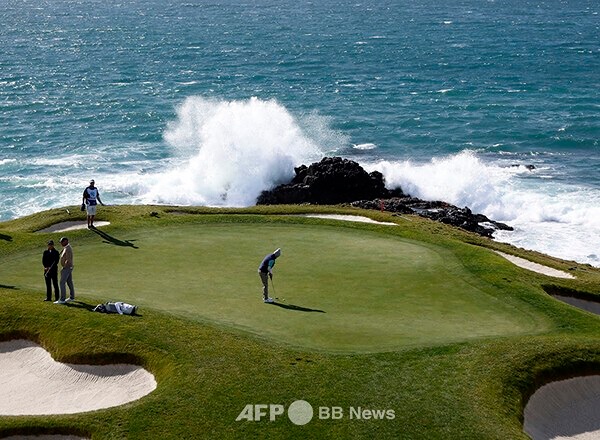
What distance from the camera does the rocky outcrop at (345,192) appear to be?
6073 cm

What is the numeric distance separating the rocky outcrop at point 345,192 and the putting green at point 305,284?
Result: 69.5 ft

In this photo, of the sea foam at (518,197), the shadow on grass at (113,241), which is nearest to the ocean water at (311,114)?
the sea foam at (518,197)

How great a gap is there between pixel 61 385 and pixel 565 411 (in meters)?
15.5

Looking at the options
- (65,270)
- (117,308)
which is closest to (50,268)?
(65,270)

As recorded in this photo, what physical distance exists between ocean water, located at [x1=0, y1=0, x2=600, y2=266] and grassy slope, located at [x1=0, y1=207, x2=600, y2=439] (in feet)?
99.8

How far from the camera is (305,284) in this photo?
32.2 m

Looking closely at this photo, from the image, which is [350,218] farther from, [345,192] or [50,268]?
[50,268]

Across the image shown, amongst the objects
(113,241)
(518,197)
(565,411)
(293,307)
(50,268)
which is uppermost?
(518,197)

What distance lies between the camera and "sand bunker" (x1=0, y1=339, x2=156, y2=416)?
25.3 m

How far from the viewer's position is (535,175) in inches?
3068

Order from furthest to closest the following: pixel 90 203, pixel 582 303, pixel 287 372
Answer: pixel 90 203
pixel 582 303
pixel 287 372

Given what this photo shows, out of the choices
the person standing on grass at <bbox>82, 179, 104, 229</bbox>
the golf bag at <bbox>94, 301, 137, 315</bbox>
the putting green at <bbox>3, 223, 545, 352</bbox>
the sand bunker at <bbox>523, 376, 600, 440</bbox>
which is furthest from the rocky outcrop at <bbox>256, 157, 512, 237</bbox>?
the sand bunker at <bbox>523, 376, 600, 440</bbox>

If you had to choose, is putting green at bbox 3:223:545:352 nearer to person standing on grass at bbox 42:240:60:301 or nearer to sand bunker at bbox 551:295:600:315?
person standing on grass at bbox 42:240:60:301

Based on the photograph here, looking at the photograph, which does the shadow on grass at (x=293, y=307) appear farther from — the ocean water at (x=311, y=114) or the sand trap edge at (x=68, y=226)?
the ocean water at (x=311, y=114)
